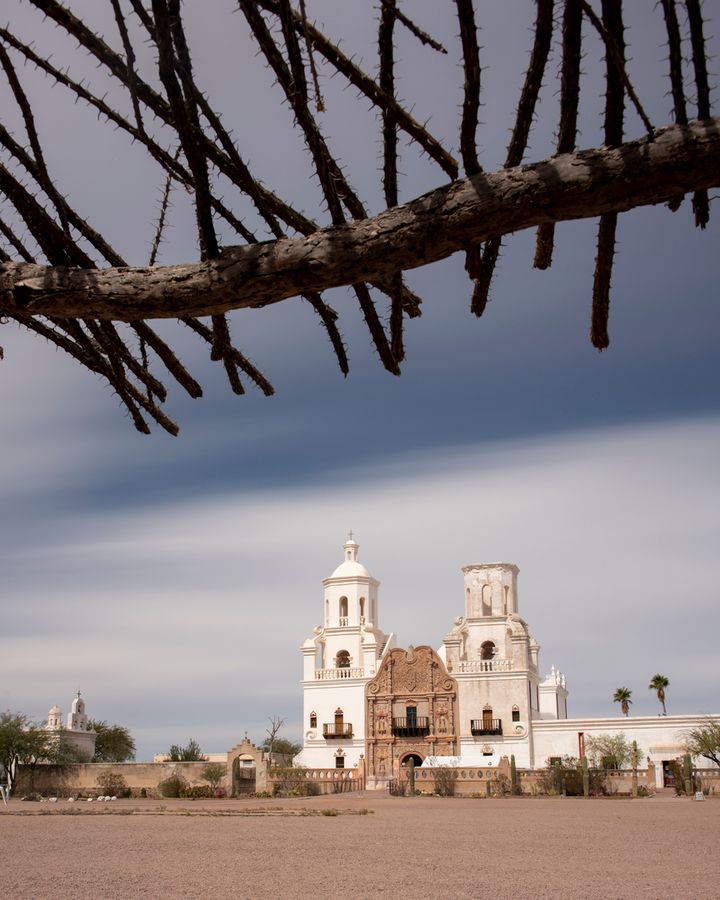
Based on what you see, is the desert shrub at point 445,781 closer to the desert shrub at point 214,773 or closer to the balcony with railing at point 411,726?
the balcony with railing at point 411,726

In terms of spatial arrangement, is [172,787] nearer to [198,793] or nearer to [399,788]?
[198,793]

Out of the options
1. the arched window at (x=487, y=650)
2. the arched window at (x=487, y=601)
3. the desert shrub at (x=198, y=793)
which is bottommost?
the desert shrub at (x=198, y=793)

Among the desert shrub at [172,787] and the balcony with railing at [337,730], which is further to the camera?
the balcony with railing at [337,730]

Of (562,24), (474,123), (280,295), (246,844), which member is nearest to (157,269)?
(280,295)

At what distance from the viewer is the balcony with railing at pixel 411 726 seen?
45.2 m

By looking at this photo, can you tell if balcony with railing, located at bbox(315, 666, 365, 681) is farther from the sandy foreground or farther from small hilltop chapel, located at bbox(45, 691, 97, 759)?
the sandy foreground

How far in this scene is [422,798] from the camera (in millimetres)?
35406

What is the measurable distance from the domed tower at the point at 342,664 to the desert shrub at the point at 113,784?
9455mm

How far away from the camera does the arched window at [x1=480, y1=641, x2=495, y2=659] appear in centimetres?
4609

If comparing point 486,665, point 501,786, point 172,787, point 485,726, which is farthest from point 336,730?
point 501,786

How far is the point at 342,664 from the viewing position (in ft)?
166

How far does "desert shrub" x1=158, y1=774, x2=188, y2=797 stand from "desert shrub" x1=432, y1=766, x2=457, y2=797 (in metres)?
10.9

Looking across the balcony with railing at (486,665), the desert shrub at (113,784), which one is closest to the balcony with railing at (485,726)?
the balcony with railing at (486,665)

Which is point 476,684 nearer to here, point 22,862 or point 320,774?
point 320,774
